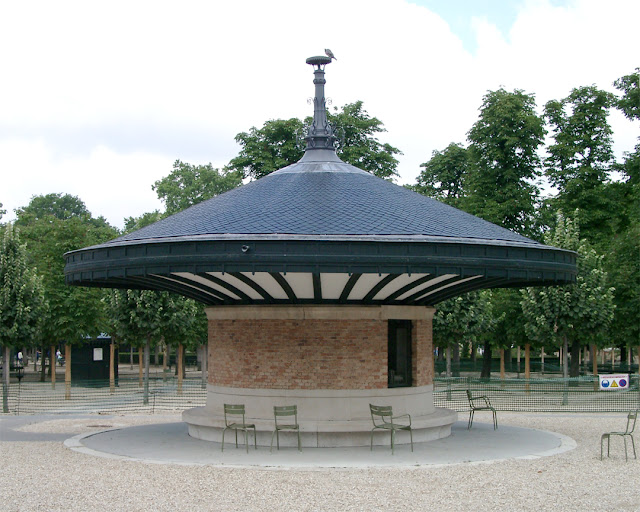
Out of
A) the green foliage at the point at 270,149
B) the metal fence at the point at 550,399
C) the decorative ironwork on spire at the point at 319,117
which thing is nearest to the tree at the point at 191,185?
the green foliage at the point at 270,149

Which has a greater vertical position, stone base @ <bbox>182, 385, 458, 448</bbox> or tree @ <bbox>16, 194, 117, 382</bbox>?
tree @ <bbox>16, 194, 117, 382</bbox>

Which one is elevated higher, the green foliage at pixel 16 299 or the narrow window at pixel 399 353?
the green foliage at pixel 16 299

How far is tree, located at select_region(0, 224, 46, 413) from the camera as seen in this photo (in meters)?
31.3

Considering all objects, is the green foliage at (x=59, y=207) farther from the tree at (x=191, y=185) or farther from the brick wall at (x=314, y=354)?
the brick wall at (x=314, y=354)

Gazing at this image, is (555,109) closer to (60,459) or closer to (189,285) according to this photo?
(189,285)

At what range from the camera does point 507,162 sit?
166ft

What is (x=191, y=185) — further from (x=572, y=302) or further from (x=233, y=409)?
(x=233, y=409)

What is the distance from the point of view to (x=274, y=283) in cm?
1897

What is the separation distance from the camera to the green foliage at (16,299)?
31359mm

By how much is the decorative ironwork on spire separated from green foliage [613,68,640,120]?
1126 inches

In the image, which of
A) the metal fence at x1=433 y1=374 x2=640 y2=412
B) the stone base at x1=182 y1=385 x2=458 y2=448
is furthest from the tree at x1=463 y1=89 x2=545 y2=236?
the stone base at x1=182 y1=385 x2=458 y2=448

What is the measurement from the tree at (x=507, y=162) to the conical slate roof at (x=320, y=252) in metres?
27.9

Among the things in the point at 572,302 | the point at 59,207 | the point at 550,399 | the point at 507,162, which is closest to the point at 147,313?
the point at 550,399

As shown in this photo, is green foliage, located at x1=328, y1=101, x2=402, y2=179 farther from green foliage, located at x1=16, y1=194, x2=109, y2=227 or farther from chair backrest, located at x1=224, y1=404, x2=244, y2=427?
green foliage, located at x1=16, y1=194, x2=109, y2=227
